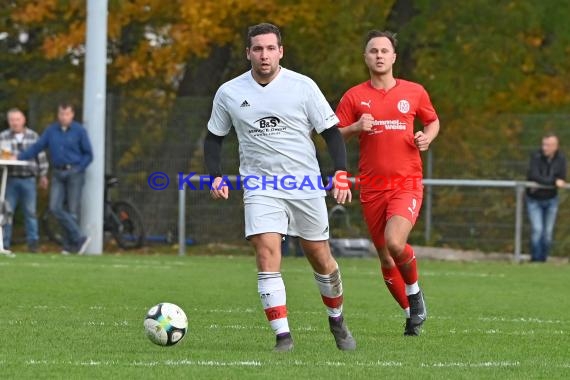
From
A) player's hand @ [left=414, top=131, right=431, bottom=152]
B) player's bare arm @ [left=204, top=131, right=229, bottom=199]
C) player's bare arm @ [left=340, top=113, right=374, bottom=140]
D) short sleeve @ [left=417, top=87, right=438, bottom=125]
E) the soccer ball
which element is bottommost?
the soccer ball

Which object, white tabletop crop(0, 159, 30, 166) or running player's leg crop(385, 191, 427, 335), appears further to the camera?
white tabletop crop(0, 159, 30, 166)

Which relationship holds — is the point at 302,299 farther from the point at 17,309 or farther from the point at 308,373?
the point at 308,373

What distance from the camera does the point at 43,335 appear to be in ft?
31.8

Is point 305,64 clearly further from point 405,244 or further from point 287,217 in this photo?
point 287,217

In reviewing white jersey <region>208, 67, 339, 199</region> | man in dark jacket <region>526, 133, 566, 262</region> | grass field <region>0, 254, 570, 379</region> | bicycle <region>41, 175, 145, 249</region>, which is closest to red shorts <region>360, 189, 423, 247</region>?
grass field <region>0, 254, 570, 379</region>

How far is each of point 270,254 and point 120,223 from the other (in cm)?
1478

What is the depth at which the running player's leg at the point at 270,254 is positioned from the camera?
29.7ft

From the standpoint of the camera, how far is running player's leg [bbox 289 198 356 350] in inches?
364

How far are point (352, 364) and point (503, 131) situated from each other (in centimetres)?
1598

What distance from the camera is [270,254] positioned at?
29.8ft

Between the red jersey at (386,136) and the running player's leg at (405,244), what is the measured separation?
0.12 metres

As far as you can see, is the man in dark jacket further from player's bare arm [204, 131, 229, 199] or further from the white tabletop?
player's bare arm [204, 131, 229, 199]

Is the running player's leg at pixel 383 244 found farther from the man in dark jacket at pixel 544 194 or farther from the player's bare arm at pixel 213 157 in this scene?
the man in dark jacket at pixel 544 194

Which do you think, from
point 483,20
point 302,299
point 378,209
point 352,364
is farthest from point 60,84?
point 352,364
